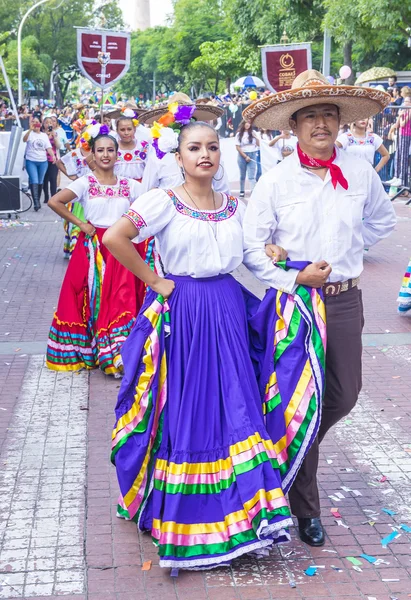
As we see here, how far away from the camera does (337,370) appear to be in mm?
4270

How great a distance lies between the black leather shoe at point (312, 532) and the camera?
4.27 metres

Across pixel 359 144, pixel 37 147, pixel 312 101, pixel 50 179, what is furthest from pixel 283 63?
pixel 312 101

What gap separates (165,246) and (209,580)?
151 cm

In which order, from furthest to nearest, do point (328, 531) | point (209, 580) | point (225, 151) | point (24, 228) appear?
1. point (225, 151)
2. point (24, 228)
3. point (328, 531)
4. point (209, 580)

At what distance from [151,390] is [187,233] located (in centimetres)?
74

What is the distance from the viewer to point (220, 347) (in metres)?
4.12

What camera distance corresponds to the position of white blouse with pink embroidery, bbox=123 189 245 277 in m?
4.12

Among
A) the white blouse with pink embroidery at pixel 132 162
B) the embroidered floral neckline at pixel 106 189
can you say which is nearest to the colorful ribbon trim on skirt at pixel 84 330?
the embroidered floral neckline at pixel 106 189

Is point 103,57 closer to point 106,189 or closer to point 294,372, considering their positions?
point 106,189

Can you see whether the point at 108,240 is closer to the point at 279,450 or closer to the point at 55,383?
the point at 279,450

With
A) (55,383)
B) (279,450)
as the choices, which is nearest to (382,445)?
(279,450)

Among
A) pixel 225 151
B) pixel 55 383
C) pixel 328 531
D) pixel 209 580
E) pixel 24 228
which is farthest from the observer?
pixel 225 151

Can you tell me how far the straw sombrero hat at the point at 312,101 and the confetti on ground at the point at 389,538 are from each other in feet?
6.72

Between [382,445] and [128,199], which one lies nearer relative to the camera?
[382,445]
